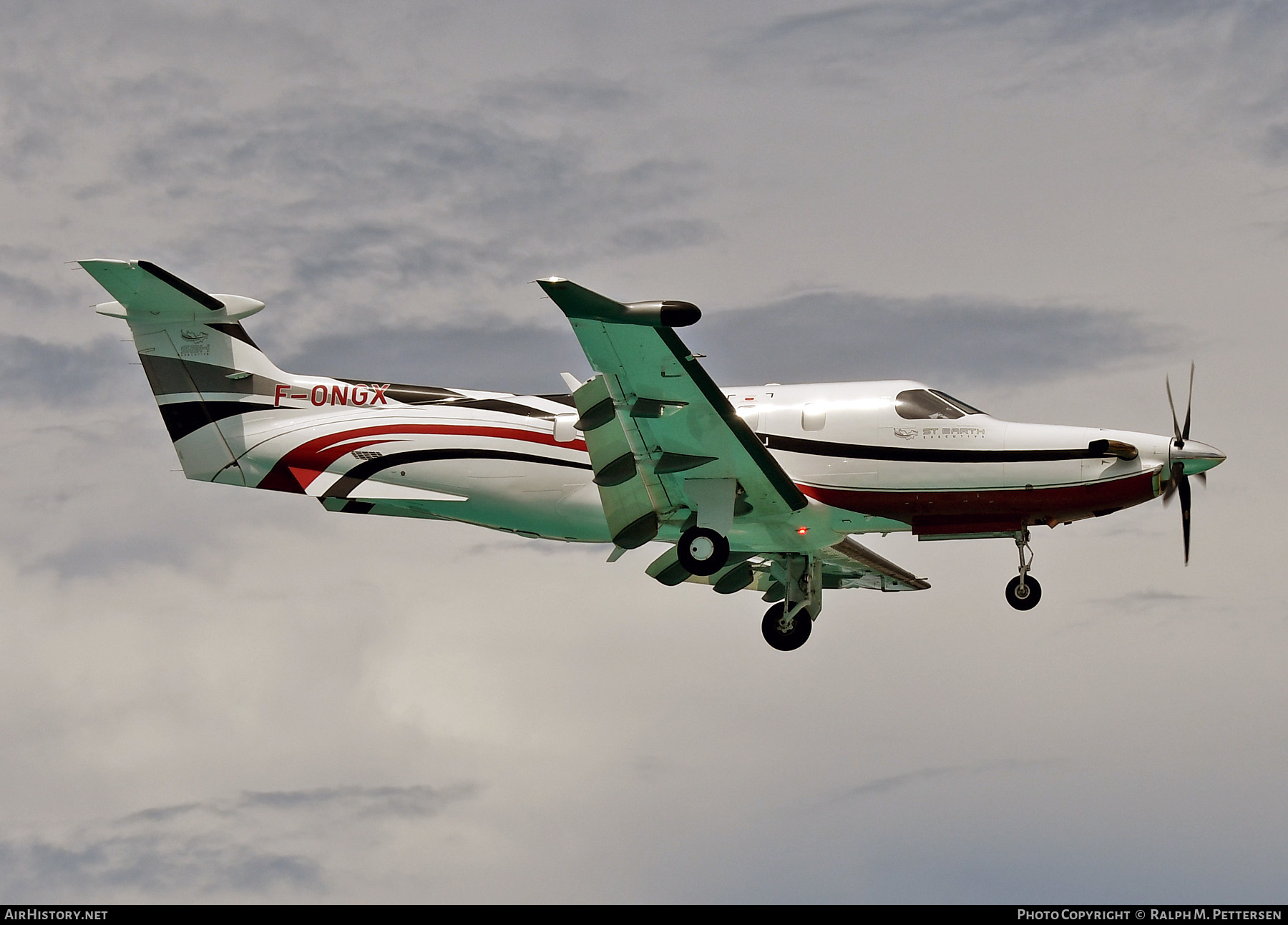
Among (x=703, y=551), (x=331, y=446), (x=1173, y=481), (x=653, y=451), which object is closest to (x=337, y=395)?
(x=331, y=446)

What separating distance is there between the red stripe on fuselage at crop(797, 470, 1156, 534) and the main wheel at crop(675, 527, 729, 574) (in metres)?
2.39

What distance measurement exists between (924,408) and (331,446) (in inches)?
488

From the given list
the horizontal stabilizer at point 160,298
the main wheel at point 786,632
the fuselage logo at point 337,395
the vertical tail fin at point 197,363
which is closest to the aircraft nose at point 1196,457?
the main wheel at point 786,632

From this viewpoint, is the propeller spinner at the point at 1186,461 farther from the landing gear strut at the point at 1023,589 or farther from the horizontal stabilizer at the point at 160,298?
the horizontal stabilizer at the point at 160,298

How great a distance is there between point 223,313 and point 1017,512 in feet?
58.4

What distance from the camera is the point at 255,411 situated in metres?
30.5

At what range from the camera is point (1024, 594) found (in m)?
Result: 26.8

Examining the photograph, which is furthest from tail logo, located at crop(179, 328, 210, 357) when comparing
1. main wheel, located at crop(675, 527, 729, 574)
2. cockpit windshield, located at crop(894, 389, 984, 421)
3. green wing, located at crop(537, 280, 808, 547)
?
cockpit windshield, located at crop(894, 389, 984, 421)

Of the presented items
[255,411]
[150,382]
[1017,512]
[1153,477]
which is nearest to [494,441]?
[255,411]

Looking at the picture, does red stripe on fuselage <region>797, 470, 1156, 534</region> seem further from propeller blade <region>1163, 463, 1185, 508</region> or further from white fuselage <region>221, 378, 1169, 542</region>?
propeller blade <region>1163, 463, 1185, 508</region>

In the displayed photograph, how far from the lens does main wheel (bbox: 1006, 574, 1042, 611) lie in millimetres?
26656

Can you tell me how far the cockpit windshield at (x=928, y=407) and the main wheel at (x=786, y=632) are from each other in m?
5.71
